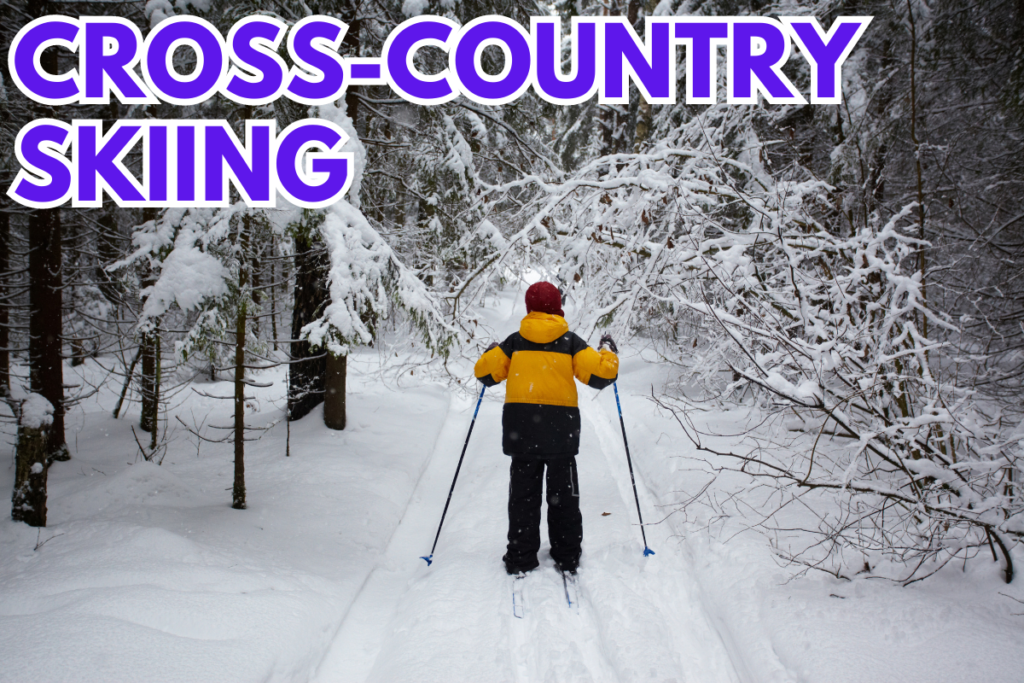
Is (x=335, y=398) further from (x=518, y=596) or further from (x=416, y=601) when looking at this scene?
(x=518, y=596)

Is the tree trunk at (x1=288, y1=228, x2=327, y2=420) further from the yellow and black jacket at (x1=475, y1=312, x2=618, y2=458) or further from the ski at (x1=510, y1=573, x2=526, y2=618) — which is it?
the ski at (x1=510, y1=573, x2=526, y2=618)

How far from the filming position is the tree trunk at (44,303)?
5316 millimetres

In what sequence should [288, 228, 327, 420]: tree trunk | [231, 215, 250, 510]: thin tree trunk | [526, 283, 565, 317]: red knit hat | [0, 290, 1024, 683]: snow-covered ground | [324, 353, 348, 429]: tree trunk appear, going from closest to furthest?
[0, 290, 1024, 683]: snow-covered ground < [526, 283, 565, 317]: red knit hat < [231, 215, 250, 510]: thin tree trunk < [288, 228, 327, 420]: tree trunk < [324, 353, 348, 429]: tree trunk

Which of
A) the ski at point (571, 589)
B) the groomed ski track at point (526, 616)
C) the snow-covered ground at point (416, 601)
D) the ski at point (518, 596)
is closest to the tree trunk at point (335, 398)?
the snow-covered ground at point (416, 601)

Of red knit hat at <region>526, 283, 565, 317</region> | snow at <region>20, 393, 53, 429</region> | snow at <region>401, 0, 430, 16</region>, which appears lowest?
snow at <region>20, 393, 53, 429</region>

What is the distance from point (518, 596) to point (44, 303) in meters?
5.92

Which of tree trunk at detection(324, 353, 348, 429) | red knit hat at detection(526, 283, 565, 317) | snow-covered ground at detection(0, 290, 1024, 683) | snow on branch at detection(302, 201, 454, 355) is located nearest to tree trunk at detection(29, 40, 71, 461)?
snow-covered ground at detection(0, 290, 1024, 683)

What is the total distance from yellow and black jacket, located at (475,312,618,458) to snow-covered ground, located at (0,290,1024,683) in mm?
1036

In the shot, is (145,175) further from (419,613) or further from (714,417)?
(714,417)

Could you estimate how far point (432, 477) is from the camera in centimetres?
656

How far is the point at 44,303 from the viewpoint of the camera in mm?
5422

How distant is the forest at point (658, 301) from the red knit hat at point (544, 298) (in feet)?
2.36

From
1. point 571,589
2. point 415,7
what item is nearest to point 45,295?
point 415,7

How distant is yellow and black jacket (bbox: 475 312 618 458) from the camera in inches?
149
